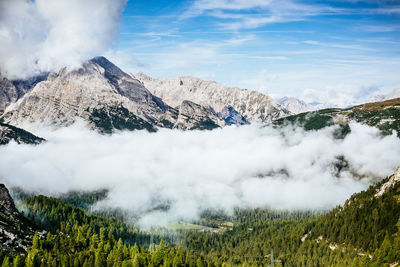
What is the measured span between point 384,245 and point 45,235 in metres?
159

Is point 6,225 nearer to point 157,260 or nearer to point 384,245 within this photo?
point 157,260

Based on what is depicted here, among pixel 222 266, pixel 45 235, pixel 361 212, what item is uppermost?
pixel 361 212

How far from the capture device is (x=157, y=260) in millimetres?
146250

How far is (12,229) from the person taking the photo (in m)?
151

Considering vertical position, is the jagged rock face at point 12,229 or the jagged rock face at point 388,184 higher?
the jagged rock face at point 388,184

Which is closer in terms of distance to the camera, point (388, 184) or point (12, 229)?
point (12, 229)

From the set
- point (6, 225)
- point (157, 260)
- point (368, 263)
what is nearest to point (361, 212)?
point (368, 263)

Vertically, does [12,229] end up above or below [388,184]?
below

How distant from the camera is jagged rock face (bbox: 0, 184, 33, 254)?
138 m

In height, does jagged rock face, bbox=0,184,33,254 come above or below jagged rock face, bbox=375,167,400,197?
below

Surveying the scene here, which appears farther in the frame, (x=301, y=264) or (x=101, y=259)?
(x=301, y=264)

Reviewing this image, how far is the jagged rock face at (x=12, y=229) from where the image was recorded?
138 metres

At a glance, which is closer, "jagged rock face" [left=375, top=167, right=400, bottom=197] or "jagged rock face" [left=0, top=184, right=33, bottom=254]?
"jagged rock face" [left=0, top=184, right=33, bottom=254]

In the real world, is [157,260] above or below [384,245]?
below
